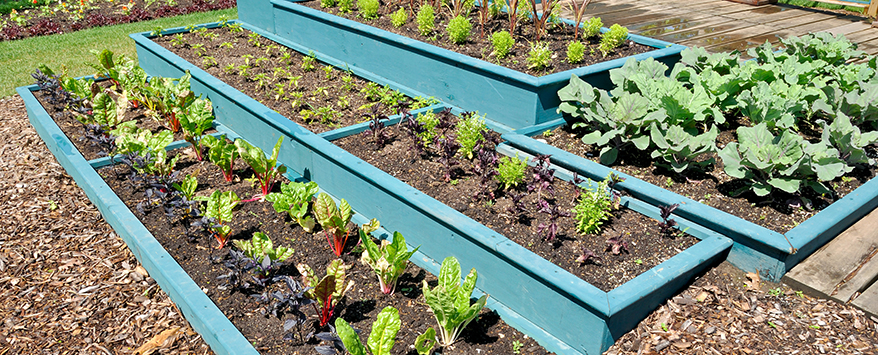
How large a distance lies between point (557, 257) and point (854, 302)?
60.4 inches

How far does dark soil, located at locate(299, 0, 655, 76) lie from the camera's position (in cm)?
553

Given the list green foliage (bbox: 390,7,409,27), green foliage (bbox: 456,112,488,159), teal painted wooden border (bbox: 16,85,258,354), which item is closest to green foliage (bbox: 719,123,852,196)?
green foliage (bbox: 456,112,488,159)

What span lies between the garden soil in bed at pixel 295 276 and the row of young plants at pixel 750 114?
1728 mm

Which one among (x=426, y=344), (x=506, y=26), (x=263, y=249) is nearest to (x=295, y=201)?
(x=263, y=249)

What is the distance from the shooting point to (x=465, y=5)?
6848 millimetres

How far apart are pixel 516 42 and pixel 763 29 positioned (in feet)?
11.7

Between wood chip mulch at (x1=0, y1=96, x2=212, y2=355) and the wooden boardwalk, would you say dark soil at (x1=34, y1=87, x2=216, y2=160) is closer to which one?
wood chip mulch at (x1=0, y1=96, x2=212, y2=355)

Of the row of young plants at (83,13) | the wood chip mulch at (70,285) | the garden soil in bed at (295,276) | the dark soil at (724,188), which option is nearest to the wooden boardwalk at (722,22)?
the dark soil at (724,188)

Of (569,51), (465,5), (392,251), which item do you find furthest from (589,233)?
(465,5)

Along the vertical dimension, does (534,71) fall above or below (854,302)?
above

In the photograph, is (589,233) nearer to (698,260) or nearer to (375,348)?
(698,260)

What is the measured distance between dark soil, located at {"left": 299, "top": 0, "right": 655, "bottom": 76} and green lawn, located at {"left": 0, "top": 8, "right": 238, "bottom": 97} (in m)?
3.47

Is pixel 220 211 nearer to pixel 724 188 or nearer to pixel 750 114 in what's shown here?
pixel 724 188

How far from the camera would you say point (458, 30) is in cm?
590
